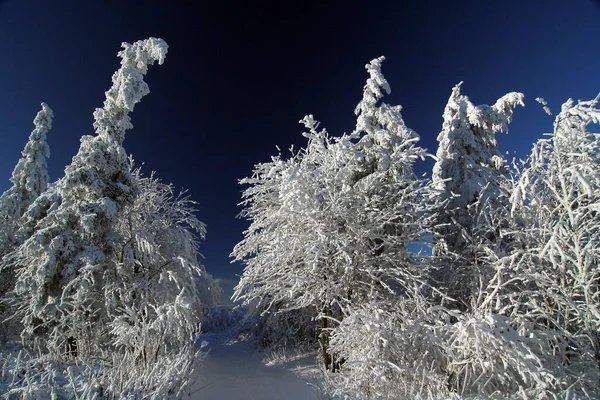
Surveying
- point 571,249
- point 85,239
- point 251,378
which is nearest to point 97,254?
point 85,239

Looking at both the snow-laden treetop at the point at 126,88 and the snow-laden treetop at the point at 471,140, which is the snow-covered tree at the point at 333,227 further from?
the snow-laden treetop at the point at 126,88

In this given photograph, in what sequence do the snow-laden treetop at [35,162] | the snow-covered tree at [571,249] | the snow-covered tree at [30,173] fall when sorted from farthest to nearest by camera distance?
the snow-laden treetop at [35,162], the snow-covered tree at [30,173], the snow-covered tree at [571,249]

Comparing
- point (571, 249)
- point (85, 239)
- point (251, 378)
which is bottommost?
point (251, 378)

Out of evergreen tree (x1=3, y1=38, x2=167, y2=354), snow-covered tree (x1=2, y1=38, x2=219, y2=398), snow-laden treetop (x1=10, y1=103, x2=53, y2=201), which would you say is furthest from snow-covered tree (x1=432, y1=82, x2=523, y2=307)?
snow-laden treetop (x1=10, y1=103, x2=53, y2=201)

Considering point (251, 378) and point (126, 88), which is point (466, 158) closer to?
point (251, 378)

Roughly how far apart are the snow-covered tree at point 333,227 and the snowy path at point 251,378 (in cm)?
145

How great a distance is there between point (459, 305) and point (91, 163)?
15471 millimetres

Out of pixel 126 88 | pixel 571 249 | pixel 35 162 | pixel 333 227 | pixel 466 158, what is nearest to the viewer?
pixel 571 249

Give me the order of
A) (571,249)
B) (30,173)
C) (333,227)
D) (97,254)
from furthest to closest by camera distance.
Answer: (30,173), (97,254), (333,227), (571,249)

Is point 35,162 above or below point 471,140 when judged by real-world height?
above

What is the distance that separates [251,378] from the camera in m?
12.1

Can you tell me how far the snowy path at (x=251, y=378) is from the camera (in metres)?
9.93

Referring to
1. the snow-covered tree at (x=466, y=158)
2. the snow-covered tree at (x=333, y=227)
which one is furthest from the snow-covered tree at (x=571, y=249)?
the snow-covered tree at (x=466, y=158)

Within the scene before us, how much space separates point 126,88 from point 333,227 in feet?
32.3
